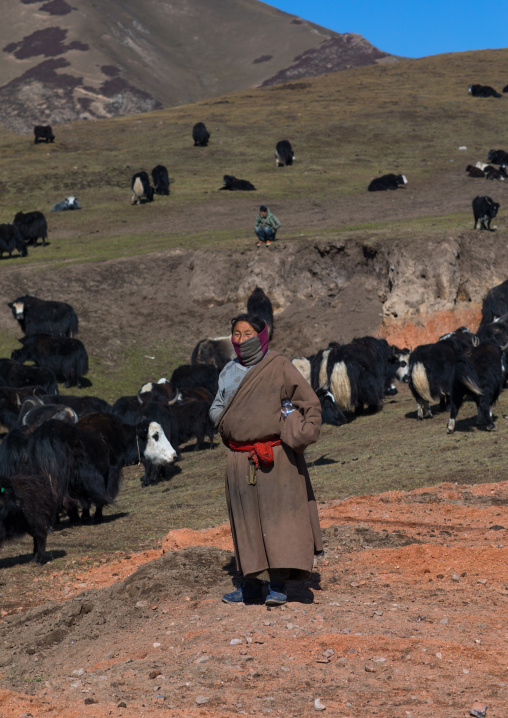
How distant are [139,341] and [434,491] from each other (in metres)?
14.0

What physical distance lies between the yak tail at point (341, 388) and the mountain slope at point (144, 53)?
84.7 m

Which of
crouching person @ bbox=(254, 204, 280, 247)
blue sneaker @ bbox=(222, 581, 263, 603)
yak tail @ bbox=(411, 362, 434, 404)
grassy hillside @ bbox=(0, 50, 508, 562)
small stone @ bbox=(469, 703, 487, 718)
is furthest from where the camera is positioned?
crouching person @ bbox=(254, 204, 280, 247)

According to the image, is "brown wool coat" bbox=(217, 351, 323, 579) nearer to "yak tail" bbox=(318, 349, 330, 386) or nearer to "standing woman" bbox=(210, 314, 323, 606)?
"standing woman" bbox=(210, 314, 323, 606)

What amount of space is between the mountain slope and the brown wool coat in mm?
94147

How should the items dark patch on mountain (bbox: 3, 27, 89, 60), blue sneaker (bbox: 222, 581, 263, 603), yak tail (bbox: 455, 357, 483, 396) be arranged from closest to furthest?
blue sneaker (bbox: 222, 581, 263, 603), yak tail (bbox: 455, 357, 483, 396), dark patch on mountain (bbox: 3, 27, 89, 60)

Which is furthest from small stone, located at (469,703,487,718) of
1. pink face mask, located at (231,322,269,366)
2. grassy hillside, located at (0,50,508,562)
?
grassy hillside, located at (0,50,508,562)

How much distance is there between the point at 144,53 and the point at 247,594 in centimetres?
12570

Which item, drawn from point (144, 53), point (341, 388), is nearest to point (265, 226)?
point (341, 388)

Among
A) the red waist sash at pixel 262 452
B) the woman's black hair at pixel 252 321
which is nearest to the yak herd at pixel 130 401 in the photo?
the red waist sash at pixel 262 452

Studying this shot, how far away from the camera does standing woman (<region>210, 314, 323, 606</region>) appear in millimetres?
5492

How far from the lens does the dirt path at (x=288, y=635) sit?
4242mm

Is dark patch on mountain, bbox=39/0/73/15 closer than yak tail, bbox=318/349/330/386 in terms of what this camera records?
No

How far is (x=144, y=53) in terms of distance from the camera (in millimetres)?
121812

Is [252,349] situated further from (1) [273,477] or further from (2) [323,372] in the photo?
(2) [323,372]
